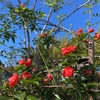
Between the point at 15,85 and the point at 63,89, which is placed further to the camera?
the point at 63,89

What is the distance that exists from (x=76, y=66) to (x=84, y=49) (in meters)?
0.44

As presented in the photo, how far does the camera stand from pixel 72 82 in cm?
198

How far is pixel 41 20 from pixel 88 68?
5.14 feet

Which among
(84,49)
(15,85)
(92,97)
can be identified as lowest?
(92,97)

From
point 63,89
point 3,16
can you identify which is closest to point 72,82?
point 63,89

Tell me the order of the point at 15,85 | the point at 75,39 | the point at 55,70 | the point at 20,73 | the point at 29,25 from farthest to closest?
the point at 29,25 → the point at 75,39 → the point at 55,70 → the point at 20,73 → the point at 15,85

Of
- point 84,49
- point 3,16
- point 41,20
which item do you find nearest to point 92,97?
point 84,49

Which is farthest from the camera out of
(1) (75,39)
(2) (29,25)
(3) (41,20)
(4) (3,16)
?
(4) (3,16)

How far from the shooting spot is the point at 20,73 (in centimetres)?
204

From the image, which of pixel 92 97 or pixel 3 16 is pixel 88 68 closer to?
pixel 92 97

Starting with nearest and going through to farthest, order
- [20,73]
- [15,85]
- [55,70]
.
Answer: [15,85] → [20,73] → [55,70]

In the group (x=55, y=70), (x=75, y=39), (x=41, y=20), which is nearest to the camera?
(x=55, y=70)

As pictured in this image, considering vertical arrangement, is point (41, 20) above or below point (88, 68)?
above

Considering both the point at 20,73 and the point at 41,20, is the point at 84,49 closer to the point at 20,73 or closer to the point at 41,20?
the point at 20,73
